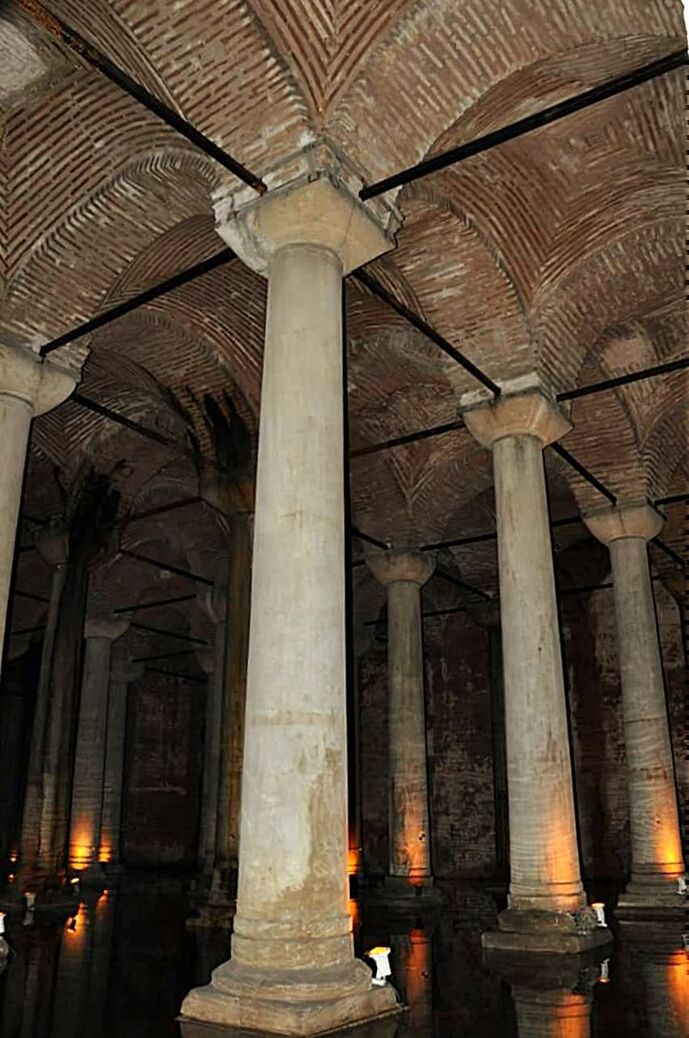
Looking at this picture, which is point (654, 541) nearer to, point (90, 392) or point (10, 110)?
point (90, 392)

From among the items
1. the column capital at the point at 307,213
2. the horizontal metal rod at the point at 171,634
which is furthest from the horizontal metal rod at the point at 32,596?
the column capital at the point at 307,213

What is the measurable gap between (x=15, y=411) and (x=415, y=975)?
17.1 feet

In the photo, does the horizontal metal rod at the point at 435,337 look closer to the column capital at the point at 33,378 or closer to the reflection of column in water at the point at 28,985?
the column capital at the point at 33,378

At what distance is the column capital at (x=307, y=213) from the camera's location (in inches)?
218

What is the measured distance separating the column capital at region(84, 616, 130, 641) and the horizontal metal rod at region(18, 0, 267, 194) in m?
11.4

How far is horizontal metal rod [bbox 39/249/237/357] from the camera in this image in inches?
269

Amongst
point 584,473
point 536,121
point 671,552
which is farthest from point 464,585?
point 536,121

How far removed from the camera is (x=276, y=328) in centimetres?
528

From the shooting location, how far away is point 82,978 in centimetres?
569

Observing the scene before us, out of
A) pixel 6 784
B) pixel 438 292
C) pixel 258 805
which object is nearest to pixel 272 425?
pixel 258 805

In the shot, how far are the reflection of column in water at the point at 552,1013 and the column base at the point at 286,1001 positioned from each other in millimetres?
740

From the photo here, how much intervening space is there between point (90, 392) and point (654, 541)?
25.8 feet

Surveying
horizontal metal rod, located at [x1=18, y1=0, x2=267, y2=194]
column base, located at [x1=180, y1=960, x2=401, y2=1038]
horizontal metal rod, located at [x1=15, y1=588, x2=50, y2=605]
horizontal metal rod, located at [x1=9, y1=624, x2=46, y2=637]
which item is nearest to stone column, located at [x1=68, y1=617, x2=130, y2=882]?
horizontal metal rod, located at [x1=15, y1=588, x2=50, y2=605]

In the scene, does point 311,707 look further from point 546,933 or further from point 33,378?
point 33,378
